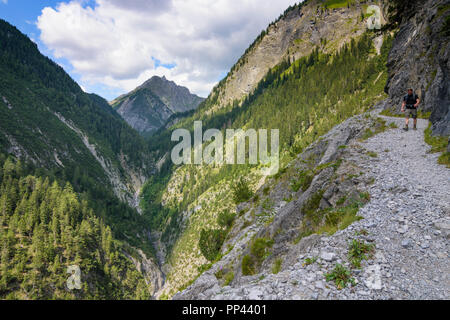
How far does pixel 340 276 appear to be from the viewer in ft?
18.6

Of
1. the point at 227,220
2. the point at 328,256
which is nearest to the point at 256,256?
the point at 328,256

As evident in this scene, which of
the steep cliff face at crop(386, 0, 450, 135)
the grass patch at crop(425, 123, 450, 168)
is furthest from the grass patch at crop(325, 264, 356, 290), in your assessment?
the steep cliff face at crop(386, 0, 450, 135)

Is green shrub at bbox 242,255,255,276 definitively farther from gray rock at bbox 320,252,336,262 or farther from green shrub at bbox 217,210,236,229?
green shrub at bbox 217,210,236,229

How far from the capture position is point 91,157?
589 ft

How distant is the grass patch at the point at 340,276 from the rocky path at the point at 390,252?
0.11 meters

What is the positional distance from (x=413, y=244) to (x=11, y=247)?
105045 millimetres

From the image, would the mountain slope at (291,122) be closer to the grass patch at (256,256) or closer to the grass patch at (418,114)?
the grass patch at (256,256)

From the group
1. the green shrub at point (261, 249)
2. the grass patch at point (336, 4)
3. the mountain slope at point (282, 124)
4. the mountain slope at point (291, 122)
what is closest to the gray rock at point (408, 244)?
the green shrub at point (261, 249)

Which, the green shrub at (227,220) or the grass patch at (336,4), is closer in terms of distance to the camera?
the green shrub at (227,220)

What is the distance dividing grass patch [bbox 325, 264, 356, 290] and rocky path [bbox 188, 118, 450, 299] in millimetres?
114

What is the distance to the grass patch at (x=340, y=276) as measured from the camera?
17.8 feet

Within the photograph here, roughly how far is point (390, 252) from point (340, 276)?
189 centimetres

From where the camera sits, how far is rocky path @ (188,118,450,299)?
516 cm

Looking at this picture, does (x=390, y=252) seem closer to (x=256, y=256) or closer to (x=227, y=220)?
(x=256, y=256)
